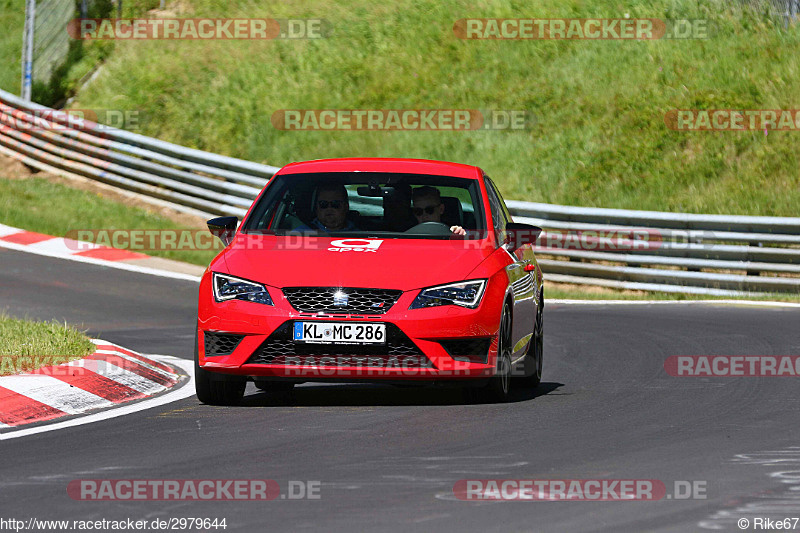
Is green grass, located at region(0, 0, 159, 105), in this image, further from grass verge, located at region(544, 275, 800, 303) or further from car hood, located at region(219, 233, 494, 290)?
car hood, located at region(219, 233, 494, 290)

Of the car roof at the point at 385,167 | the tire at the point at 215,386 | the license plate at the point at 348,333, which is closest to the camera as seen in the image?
the license plate at the point at 348,333

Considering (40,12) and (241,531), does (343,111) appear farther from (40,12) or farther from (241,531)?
(241,531)

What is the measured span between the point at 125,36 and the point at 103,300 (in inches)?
631

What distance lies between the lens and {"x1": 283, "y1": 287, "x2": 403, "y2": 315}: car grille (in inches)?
344

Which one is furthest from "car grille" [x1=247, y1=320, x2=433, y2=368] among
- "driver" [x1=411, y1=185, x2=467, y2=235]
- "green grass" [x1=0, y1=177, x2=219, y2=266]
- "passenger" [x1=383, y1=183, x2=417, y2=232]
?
"green grass" [x1=0, y1=177, x2=219, y2=266]

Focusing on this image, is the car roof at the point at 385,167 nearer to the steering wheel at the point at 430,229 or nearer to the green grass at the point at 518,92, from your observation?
the steering wheel at the point at 430,229

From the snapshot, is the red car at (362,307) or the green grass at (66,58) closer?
the red car at (362,307)

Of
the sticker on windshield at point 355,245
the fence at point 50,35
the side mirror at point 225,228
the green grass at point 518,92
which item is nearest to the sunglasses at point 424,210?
the sticker on windshield at point 355,245

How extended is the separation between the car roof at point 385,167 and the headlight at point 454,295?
1.50m

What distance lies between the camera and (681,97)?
24406mm

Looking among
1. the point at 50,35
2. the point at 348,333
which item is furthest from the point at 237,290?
the point at 50,35

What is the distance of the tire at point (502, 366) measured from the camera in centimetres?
913

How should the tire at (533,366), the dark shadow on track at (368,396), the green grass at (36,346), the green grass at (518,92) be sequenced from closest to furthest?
the dark shadow on track at (368,396)
the green grass at (36,346)
the tire at (533,366)
the green grass at (518,92)

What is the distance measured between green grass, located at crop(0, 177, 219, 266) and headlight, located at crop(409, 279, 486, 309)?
12.8 meters
